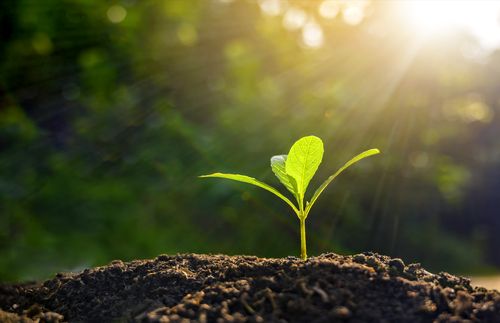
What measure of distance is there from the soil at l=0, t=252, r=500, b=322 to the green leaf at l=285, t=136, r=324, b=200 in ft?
0.76

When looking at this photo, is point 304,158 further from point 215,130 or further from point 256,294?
point 215,130

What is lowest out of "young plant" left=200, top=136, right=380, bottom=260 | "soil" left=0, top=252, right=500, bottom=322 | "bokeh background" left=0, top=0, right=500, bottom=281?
"soil" left=0, top=252, right=500, bottom=322

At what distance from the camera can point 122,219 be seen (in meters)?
4.87

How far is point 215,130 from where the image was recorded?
5.43m

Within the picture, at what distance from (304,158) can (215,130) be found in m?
4.03

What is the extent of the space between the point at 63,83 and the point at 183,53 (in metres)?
1.37

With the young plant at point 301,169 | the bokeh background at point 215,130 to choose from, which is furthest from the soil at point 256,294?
the bokeh background at point 215,130

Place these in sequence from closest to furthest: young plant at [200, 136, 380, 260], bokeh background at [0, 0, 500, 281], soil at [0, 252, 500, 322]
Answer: soil at [0, 252, 500, 322], young plant at [200, 136, 380, 260], bokeh background at [0, 0, 500, 281]

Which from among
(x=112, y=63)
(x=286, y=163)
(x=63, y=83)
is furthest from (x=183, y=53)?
(x=286, y=163)

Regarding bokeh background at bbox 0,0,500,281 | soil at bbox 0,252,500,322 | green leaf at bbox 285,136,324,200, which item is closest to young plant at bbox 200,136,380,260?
green leaf at bbox 285,136,324,200

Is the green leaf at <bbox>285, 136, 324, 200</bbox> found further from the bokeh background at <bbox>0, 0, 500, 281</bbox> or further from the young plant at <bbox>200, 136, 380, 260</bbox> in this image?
the bokeh background at <bbox>0, 0, 500, 281</bbox>

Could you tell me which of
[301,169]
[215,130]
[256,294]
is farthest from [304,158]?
[215,130]

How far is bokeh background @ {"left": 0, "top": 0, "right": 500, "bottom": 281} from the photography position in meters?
4.93

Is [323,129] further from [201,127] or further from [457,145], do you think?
[457,145]
